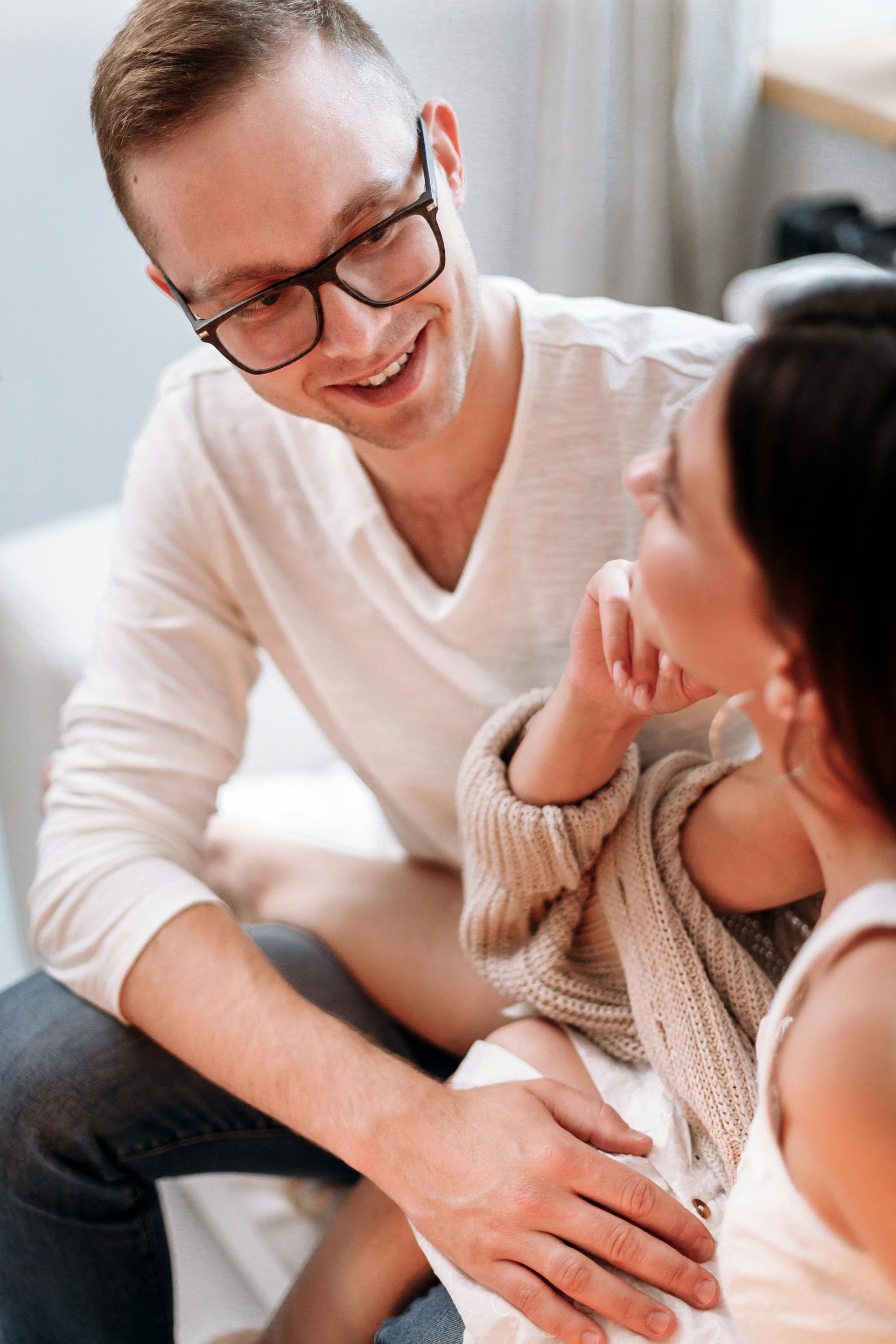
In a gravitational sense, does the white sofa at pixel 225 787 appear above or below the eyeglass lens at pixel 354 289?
below

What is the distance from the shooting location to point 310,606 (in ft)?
4.49

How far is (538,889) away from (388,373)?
49 centimetres

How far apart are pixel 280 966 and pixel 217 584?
0.43m

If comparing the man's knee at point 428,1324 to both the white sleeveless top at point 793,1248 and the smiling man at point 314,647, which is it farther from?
the white sleeveless top at point 793,1248

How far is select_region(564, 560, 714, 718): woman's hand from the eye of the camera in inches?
36.0

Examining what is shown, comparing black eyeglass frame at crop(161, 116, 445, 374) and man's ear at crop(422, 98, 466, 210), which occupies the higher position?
man's ear at crop(422, 98, 466, 210)

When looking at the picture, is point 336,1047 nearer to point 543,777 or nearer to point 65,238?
point 543,777

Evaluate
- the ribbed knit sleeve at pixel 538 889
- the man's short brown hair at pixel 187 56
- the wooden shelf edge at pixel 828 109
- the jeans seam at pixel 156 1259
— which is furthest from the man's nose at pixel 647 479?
the wooden shelf edge at pixel 828 109

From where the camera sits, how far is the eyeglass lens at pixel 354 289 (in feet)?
3.50

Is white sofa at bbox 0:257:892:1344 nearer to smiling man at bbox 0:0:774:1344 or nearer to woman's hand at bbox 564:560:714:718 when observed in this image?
smiling man at bbox 0:0:774:1344

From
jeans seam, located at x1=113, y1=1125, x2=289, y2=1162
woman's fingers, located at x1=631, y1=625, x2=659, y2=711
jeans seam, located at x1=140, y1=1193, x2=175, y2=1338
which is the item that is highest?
woman's fingers, located at x1=631, y1=625, x2=659, y2=711

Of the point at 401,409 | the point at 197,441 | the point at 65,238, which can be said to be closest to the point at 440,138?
the point at 401,409

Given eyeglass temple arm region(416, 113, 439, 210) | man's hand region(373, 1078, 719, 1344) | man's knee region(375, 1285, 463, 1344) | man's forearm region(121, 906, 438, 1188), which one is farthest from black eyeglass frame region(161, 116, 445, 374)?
man's knee region(375, 1285, 463, 1344)

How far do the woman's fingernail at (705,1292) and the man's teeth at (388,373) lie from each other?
79 cm
